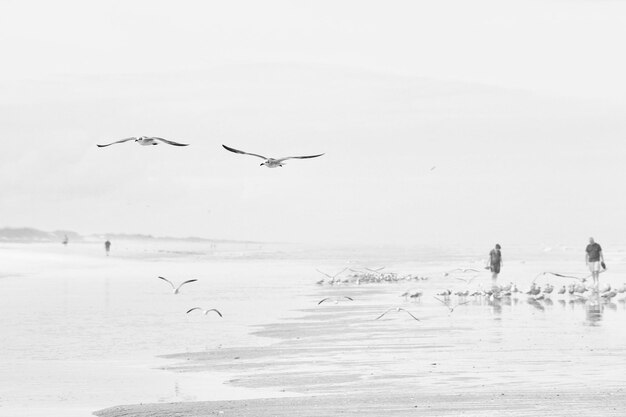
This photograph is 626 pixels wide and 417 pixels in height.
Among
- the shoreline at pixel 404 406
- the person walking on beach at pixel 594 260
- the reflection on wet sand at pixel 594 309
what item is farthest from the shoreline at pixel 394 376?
the person walking on beach at pixel 594 260

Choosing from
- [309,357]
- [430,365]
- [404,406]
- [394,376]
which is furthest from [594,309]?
[404,406]

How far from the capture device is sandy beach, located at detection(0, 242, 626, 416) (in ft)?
45.5

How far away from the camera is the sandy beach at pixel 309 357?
45.5 feet

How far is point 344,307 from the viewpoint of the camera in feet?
103

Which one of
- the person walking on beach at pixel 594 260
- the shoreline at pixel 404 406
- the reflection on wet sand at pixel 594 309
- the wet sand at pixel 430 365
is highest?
the person walking on beach at pixel 594 260

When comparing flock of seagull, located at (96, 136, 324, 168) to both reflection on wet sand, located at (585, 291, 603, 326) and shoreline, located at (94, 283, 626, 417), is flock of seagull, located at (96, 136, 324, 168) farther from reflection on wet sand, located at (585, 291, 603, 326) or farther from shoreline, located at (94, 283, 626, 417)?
reflection on wet sand, located at (585, 291, 603, 326)

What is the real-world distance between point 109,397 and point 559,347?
866 centimetres

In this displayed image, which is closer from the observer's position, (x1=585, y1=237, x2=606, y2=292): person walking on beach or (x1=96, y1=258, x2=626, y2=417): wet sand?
(x1=96, y1=258, x2=626, y2=417): wet sand

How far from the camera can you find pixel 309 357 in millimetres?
18953

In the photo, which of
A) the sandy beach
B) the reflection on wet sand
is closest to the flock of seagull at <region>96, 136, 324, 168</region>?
the sandy beach

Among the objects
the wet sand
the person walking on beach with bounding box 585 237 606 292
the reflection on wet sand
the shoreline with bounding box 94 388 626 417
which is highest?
the person walking on beach with bounding box 585 237 606 292

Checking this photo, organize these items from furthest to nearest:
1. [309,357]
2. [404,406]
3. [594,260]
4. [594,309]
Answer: [594,260]
[594,309]
[309,357]
[404,406]

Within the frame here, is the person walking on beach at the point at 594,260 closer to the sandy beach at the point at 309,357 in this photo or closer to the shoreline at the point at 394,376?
the sandy beach at the point at 309,357

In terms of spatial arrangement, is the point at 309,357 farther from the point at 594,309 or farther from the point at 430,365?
the point at 594,309
